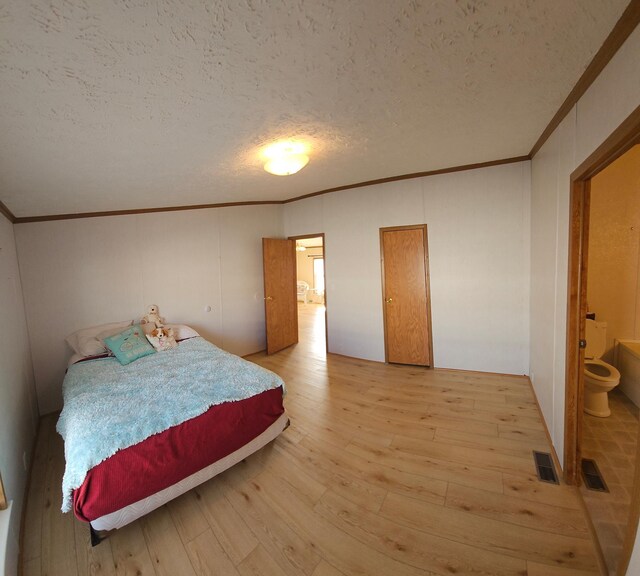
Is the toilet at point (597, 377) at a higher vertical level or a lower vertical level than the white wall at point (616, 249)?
lower

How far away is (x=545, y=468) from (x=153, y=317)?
161 inches

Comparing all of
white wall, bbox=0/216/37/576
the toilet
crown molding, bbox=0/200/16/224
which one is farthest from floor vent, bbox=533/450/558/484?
crown molding, bbox=0/200/16/224

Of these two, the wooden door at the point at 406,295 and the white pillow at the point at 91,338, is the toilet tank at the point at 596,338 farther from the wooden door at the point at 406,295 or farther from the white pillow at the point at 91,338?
the white pillow at the point at 91,338

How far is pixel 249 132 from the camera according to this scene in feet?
6.01

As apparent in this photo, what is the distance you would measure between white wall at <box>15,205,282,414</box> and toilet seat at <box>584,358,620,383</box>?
408 centimetres

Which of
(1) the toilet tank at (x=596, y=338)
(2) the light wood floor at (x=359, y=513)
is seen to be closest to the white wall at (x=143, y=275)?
(2) the light wood floor at (x=359, y=513)

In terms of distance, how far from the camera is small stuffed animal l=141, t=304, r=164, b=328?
135 inches

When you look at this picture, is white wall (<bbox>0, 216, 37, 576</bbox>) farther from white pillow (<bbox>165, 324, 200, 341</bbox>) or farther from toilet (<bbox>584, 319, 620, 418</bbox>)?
toilet (<bbox>584, 319, 620, 418</bbox>)

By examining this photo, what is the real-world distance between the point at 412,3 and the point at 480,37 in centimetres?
40

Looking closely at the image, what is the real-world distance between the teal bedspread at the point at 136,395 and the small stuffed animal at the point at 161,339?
0.17 meters

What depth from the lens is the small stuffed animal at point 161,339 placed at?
302cm

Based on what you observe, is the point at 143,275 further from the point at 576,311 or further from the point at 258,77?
the point at 576,311

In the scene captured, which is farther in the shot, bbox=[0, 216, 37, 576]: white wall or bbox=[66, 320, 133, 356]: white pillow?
bbox=[66, 320, 133, 356]: white pillow

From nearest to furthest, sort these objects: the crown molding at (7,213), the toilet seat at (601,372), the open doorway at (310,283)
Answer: the toilet seat at (601,372)
the crown molding at (7,213)
the open doorway at (310,283)
